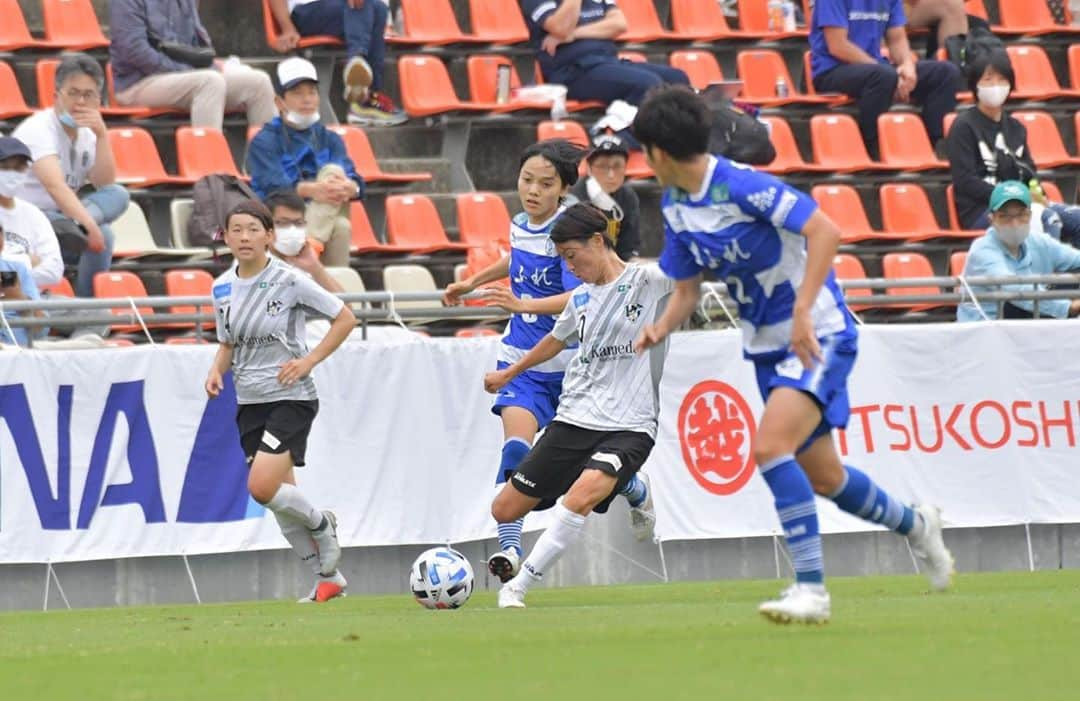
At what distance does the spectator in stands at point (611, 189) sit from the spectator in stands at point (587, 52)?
5.25 metres

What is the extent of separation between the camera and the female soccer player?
11.3m

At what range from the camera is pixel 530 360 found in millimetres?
10492

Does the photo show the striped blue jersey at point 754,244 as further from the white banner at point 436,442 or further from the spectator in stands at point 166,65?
the spectator in stands at point 166,65

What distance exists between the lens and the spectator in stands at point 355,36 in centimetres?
1770

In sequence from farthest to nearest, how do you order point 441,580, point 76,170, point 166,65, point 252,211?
point 166,65 → point 76,170 → point 252,211 → point 441,580

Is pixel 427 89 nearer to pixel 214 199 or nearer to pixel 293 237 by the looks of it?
Result: pixel 214 199

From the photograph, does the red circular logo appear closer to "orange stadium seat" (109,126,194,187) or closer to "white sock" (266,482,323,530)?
"white sock" (266,482,323,530)

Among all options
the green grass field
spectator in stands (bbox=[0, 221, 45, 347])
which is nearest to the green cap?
the green grass field

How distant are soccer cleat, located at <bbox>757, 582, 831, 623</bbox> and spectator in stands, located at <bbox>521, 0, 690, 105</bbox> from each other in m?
10.6

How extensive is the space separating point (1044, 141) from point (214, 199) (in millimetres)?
8695

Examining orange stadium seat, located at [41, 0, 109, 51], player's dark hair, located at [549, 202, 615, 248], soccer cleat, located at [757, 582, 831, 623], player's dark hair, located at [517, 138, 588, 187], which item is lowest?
soccer cleat, located at [757, 582, 831, 623]

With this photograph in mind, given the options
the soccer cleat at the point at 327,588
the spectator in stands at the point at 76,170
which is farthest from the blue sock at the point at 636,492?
the spectator in stands at the point at 76,170

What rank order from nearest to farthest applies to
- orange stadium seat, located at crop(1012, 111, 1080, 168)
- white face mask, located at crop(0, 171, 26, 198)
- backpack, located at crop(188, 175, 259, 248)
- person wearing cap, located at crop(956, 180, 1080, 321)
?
white face mask, located at crop(0, 171, 26, 198) < backpack, located at crop(188, 175, 259, 248) < person wearing cap, located at crop(956, 180, 1080, 321) < orange stadium seat, located at crop(1012, 111, 1080, 168)

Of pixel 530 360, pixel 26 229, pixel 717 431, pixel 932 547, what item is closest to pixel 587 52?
pixel 717 431
